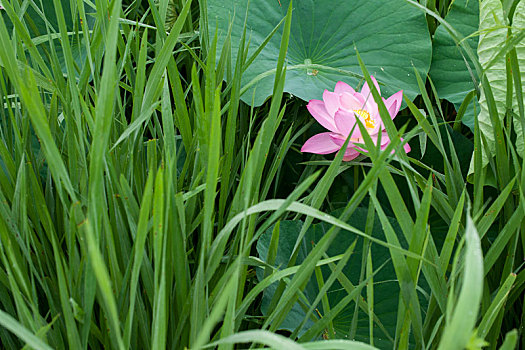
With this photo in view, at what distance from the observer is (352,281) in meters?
0.64

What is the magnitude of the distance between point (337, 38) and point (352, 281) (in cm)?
49

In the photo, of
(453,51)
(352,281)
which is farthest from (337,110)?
(453,51)

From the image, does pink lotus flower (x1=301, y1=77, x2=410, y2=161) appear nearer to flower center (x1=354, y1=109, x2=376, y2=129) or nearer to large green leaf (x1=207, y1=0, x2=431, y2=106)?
flower center (x1=354, y1=109, x2=376, y2=129)

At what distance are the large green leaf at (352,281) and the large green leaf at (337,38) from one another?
0.27 m

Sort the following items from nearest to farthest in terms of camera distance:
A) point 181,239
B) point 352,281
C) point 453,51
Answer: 1. point 181,239
2. point 352,281
3. point 453,51

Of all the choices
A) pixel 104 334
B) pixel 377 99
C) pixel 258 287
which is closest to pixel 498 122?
pixel 377 99

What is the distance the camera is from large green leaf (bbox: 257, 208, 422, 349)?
588 millimetres

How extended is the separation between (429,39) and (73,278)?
710 mm

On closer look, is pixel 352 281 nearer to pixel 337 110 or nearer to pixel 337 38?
pixel 337 110

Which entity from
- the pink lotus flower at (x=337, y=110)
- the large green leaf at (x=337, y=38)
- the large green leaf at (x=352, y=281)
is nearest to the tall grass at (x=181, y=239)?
the large green leaf at (x=352, y=281)

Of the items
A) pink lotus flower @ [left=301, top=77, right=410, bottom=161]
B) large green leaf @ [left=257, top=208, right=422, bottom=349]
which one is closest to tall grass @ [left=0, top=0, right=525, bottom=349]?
large green leaf @ [left=257, top=208, right=422, bottom=349]

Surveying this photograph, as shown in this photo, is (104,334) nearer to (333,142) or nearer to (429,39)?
(333,142)

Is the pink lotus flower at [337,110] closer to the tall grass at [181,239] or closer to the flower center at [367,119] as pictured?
the flower center at [367,119]

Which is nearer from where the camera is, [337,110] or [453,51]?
[337,110]
